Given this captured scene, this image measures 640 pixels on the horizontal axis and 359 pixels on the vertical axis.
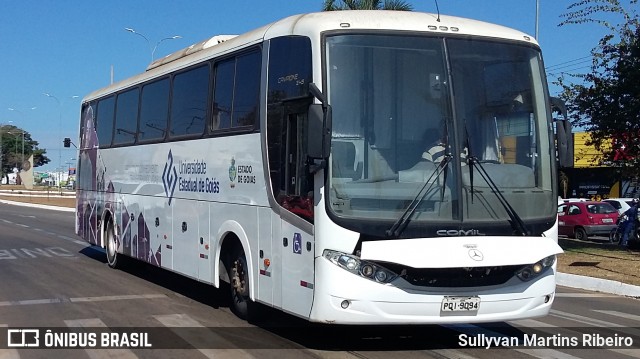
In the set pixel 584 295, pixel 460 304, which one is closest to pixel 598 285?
pixel 584 295

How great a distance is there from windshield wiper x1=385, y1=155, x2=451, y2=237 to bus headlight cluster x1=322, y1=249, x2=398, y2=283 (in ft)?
1.14

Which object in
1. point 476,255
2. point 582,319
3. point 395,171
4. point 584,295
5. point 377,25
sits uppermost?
point 377,25

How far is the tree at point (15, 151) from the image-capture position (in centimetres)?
13600

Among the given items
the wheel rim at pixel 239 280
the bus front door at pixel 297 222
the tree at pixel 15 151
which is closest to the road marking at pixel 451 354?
the bus front door at pixel 297 222

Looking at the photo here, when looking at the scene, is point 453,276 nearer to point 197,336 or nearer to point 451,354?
point 451,354

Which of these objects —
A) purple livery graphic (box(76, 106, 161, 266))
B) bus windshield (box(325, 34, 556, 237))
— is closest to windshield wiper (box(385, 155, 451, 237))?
bus windshield (box(325, 34, 556, 237))

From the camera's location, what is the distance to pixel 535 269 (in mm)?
7348

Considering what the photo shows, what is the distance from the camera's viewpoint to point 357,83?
708 centimetres

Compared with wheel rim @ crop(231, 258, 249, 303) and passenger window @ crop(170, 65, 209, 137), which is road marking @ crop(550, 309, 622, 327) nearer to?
wheel rim @ crop(231, 258, 249, 303)

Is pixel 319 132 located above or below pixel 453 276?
above

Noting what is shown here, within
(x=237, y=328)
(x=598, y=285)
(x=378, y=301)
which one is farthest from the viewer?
(x=598, y=285)

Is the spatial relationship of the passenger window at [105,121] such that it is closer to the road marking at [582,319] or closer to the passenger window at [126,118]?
the passenger window at [126,118]

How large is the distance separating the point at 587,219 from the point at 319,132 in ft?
74.2

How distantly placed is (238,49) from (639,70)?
13128 mm
